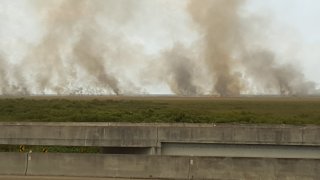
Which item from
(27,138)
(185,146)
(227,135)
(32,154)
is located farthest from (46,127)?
(227,135)

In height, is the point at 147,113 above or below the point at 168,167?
above

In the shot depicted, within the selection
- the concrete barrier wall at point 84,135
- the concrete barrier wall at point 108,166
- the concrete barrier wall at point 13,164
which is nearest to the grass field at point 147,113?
the concrete barrier wall at point 84,135

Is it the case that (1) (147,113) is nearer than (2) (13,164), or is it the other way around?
(2) (13,164)

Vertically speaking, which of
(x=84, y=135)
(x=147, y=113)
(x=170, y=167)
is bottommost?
(x=170, y=167)

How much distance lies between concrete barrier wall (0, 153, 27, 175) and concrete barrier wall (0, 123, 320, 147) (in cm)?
193

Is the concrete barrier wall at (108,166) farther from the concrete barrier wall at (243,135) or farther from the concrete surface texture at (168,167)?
the concrete barrier wall at (243,135)

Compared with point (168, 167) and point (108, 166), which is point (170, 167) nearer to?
point (168, 167)

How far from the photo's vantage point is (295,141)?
1516 centimetres

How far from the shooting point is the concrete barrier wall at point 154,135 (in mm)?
15156

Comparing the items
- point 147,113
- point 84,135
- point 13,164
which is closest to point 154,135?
point 84,135

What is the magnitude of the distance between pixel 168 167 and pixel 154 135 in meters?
2.78

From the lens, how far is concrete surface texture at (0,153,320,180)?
40.1ft

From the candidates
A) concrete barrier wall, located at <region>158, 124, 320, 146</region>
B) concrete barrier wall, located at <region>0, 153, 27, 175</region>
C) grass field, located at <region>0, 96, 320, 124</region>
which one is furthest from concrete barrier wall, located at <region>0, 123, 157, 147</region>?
grass field, located at <region>0, 96, 320, 124</region>

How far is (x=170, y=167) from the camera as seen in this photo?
12758 millimetres
